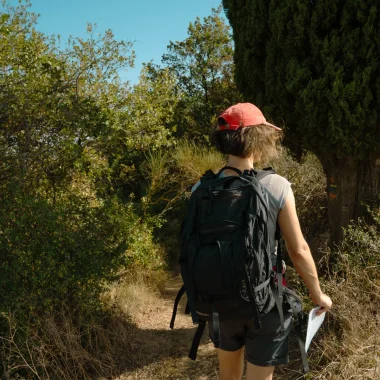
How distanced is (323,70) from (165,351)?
3118 millimetres

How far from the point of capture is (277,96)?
419 cm

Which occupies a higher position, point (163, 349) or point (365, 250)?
point (365, 250)

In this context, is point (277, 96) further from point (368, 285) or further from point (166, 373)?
point (166, 373)

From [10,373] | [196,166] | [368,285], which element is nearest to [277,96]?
[368,285]

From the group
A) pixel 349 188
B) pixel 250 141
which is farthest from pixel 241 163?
pixel 349 188

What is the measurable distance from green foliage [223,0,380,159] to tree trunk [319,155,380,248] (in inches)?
8.5

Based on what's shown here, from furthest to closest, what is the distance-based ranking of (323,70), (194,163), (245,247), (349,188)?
(194,163) < (349,188) < (323,70) < (245,247)

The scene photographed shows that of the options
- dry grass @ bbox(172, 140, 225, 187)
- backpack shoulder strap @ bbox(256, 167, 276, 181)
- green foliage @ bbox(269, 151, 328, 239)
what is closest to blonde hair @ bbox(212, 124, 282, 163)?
backpack shoulder strap @ bbox(256, 167, 276, 181)

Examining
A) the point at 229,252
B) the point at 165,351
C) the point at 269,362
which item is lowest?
the point at 165,351

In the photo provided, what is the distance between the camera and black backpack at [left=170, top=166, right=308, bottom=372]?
1.80 metres

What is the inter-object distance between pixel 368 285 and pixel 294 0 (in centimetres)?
263

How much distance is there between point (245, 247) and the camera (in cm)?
179

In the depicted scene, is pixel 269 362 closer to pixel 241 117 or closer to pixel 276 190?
pixel 276 190

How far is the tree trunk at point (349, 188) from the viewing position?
164 inches
